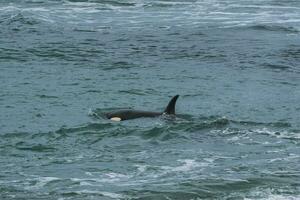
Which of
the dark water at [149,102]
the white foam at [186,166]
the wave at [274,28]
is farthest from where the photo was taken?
the wave at [274,28]

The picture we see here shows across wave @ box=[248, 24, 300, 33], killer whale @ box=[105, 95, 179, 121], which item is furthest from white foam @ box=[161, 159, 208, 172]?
wave @ box=[248, 24, 300, 33]

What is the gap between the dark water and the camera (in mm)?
19422

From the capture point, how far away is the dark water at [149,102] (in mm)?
19422

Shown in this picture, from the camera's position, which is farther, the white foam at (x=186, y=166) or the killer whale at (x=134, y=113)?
the killer whale at (x=134, y=113)

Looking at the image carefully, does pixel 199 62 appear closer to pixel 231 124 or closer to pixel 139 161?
pixel 231 124

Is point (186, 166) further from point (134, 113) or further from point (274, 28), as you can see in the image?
point (274, 28)

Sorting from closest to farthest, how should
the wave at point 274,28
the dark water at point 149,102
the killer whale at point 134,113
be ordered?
the dark water at point 149,102
the killer whale at point 134,113
the wave at point 274,28

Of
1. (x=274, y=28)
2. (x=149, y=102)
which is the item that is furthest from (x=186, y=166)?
(x=274, y=28)

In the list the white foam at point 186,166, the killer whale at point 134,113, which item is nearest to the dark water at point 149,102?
the white foam at point 186,166

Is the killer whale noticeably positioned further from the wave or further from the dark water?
the wave

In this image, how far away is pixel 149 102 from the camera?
2836cm

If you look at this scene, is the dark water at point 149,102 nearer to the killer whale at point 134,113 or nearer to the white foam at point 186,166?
the white foam at point 186,166

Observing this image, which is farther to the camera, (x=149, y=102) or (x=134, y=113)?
(x=149, y=102)

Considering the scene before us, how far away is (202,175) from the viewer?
19812 mm
